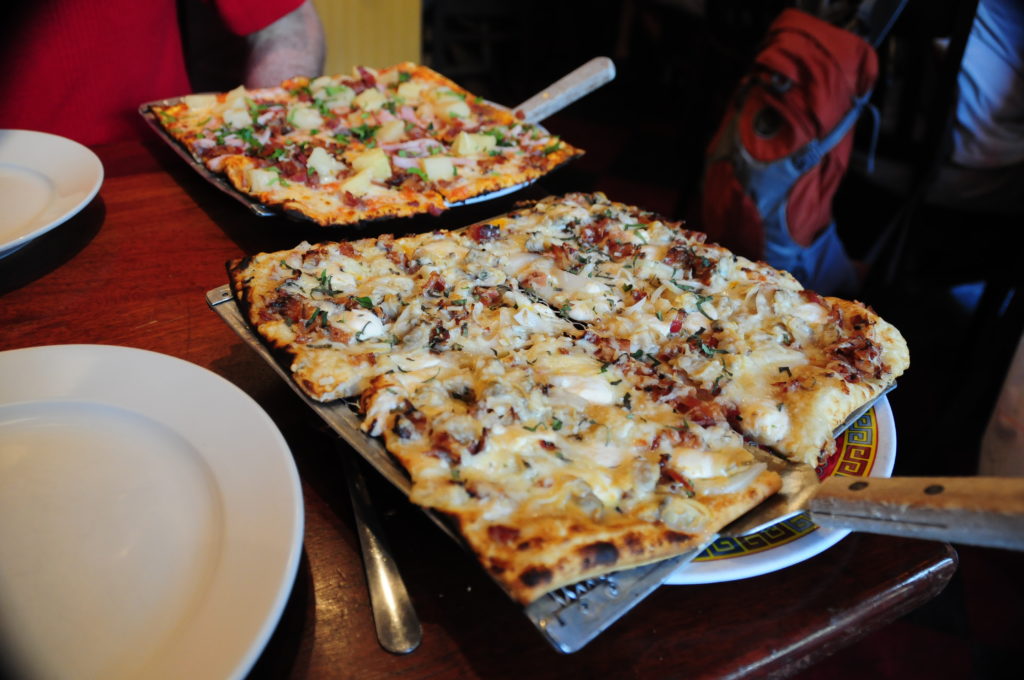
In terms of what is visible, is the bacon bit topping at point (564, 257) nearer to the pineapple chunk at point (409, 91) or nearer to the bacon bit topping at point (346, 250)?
the bacon bit topping at point (346, 250)

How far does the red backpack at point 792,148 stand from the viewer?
122 inches

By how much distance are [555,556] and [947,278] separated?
350 cm

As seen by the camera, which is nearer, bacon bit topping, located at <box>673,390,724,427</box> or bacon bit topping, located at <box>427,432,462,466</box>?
bacon bit topping, located at <box>427,432,462,466</box>

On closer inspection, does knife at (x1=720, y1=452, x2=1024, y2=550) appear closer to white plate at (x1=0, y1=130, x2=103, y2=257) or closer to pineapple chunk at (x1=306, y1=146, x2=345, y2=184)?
pineapple chunk at (x1=306, y1=146, x2=345, y2=184)

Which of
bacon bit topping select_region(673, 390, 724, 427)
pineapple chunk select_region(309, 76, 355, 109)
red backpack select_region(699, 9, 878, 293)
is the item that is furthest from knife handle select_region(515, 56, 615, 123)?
bacon bit topping select_region(673, 390, 724, 427)

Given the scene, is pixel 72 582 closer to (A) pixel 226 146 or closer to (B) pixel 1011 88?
(A) pixel 226 146

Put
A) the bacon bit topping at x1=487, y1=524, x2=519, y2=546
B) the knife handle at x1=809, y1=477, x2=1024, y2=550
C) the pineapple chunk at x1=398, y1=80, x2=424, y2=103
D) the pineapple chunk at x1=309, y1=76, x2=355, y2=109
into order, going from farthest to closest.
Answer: the pineapple chunk at x1=398, y1=80, x2=424, y2=103 → the pineapple chunk at x1=309, y1=76, x2=355, y2=109 → the bacon bit topping at x1=487, y1=524, x2=519, y2=546 → the knife handle at x1=809, y1=477, x2=1024, y2=550

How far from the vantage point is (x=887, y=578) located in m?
1.14

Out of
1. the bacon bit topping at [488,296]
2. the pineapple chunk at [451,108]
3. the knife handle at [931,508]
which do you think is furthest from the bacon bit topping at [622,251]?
the pineapple chunk at [451,108]

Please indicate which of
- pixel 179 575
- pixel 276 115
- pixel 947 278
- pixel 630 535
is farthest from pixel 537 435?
pixel 947 278

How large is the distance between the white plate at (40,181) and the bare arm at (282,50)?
1108mm

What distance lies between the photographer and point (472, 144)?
93.1 inches

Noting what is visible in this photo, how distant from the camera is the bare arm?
301cm

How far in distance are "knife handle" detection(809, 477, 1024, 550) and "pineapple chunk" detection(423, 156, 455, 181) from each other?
1.47 m
